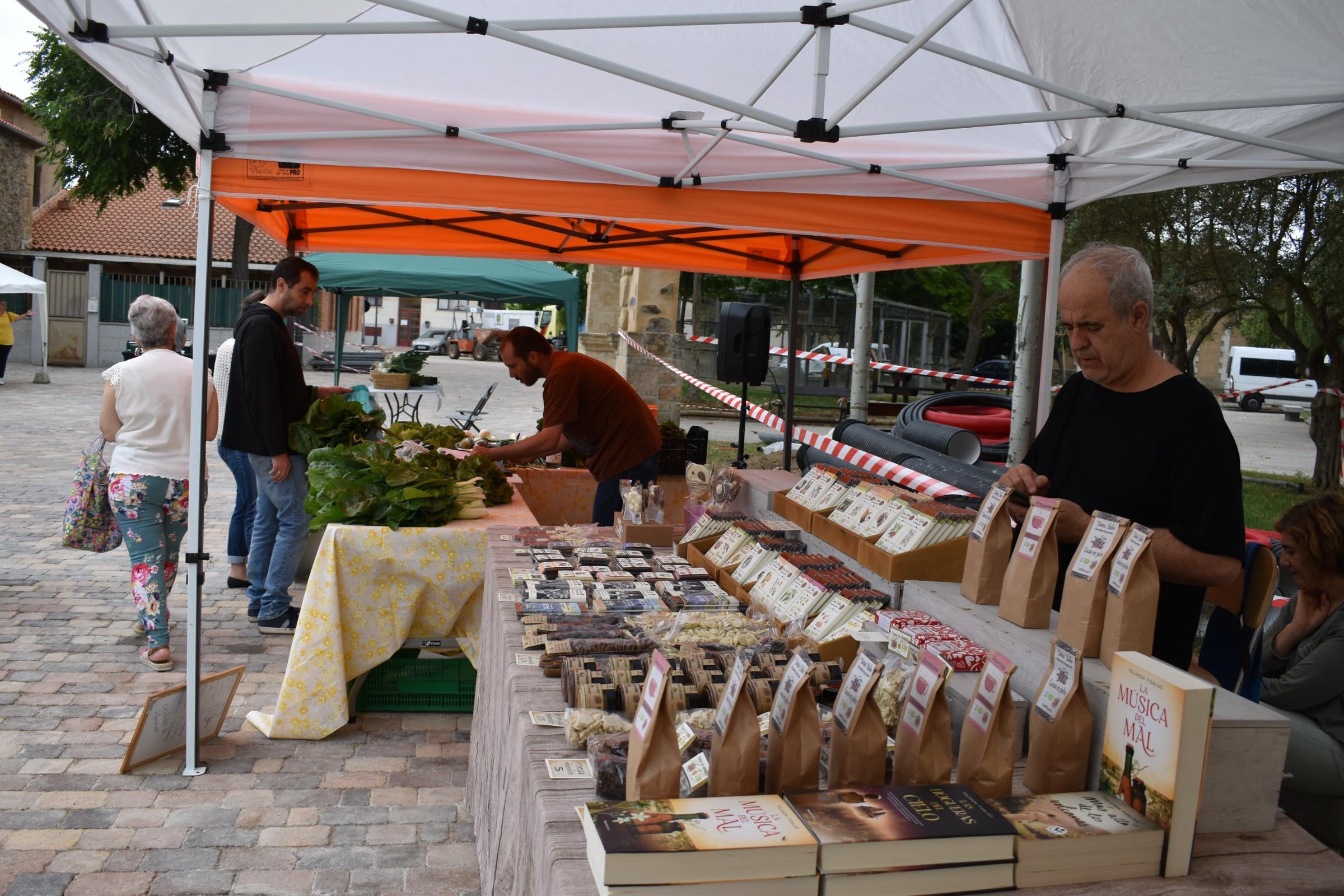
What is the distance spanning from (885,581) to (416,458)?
2.84 meters

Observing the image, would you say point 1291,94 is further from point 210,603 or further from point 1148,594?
point 210,603

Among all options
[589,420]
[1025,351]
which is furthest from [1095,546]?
[1025,351]

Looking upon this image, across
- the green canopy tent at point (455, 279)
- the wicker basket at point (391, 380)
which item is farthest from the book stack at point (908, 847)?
the wicker basket at point (391, 380)

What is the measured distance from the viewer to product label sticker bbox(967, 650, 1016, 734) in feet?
5.84

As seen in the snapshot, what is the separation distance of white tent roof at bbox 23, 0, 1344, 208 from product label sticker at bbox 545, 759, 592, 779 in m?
2.15

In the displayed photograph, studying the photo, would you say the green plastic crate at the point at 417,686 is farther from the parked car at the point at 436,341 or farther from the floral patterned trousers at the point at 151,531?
the parked car at the point at 436,341

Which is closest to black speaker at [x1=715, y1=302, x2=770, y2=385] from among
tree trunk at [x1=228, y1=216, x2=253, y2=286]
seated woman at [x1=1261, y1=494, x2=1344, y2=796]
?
seated woman at [x1=1261, y1=494, x2=1344, y2=796]

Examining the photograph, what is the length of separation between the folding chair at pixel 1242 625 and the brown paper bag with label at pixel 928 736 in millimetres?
1399

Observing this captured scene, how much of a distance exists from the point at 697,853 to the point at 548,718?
87cm

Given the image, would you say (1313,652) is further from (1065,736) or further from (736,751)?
(736,751)

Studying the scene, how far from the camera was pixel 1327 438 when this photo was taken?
13227mm

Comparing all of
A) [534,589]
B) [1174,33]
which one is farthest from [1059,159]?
[534,589]

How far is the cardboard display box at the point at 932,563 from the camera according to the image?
2717mm

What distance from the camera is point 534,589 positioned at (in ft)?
10.4
